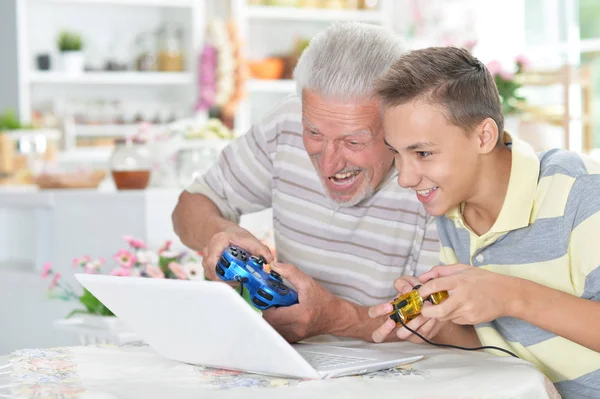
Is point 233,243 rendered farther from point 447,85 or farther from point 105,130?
point 105,130

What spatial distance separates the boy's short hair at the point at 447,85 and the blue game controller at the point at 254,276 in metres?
0.30

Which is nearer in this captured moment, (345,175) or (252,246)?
(252,246)

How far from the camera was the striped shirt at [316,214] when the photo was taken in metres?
1.63

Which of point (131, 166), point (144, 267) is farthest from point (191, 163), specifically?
point (144, 267)

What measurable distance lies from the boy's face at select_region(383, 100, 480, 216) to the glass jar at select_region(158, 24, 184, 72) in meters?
4.73

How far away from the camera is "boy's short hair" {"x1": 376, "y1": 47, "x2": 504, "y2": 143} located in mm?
1294

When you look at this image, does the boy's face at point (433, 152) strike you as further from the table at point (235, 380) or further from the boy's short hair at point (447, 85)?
the table at point (235, 380)

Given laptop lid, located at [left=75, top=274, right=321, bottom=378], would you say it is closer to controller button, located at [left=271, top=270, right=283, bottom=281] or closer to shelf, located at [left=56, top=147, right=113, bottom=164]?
controller button, located at [left=271, top=270, right=283, bottom=281]

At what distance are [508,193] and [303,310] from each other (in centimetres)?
36

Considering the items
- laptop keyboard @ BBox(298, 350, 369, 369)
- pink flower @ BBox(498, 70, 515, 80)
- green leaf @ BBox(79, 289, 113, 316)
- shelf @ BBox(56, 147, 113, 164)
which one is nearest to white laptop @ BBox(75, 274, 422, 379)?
laptop keyboard @ BBox(298, 350, 369, 369)

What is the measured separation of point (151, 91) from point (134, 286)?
5.03m

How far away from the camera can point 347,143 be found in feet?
5.09

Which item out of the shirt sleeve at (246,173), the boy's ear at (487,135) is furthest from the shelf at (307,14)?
the boy's ear at (487,135)

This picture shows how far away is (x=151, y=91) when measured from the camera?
608 cm
